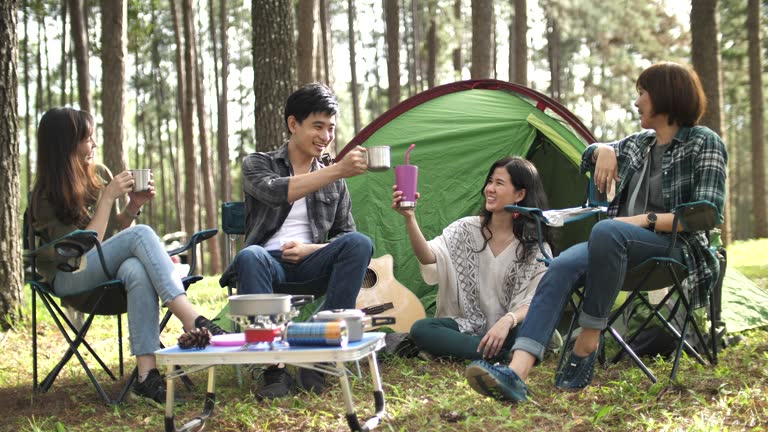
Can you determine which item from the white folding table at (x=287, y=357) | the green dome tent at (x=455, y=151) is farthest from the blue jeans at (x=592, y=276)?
the green dome tent at (x=455, y=151)

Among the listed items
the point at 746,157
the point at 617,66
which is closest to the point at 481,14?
the point at 617,66

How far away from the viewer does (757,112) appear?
1202 cm

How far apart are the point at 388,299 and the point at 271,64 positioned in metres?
2.12

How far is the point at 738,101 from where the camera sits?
50.4 ft

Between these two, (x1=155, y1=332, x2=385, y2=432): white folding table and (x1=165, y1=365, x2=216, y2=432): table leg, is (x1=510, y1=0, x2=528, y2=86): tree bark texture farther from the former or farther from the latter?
(x1=155, y1=332, x2=385, y2=432): white folding table

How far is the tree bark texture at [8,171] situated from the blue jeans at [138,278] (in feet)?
6.07

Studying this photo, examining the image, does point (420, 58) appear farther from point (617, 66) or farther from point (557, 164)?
point (557, 164)

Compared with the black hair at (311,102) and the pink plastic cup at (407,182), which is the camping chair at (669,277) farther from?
the black hair at (311,102)

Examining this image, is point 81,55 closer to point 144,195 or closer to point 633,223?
point 144,195

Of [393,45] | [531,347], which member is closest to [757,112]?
[393,45]

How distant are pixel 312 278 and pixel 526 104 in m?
1.96

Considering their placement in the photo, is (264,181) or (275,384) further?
(264,181)

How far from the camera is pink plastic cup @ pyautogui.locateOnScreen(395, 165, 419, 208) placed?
2.86 metres

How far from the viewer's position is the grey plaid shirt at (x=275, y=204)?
3.22 metres
